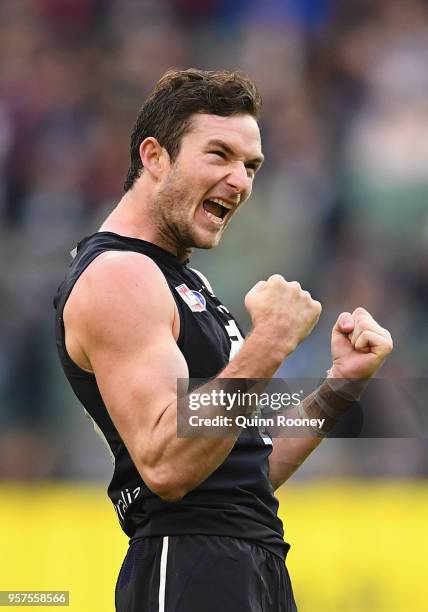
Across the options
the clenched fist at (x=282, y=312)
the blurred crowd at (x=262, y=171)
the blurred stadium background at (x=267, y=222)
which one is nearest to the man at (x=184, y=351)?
the clenched fist at (x=282, y=312)

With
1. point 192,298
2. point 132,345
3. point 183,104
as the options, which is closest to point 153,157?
point 183,104

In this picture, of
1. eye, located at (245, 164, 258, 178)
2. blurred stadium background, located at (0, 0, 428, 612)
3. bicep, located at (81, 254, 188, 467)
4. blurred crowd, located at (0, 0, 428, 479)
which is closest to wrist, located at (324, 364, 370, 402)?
eye, located at (245, 164, 258, 178)

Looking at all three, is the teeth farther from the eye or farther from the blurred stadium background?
the blurred stadium background

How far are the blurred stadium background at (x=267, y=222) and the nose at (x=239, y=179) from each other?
2.61 m

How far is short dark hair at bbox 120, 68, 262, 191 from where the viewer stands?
3.35 meters

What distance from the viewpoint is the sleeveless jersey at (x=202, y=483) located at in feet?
9.89

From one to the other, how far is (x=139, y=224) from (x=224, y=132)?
0.37 m

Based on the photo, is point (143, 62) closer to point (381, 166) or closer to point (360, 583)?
point (381, 166)

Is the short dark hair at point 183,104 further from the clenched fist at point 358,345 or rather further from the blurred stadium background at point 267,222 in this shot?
the blurred stadium background at point 267,222

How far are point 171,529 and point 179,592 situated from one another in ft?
0.55

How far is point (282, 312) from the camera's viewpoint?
2.86 m

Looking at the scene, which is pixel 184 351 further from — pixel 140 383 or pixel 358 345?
pixel 358 345

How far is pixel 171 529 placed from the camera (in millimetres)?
3010

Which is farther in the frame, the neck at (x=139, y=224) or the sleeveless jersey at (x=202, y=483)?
the neck at (x=139, y=224)
